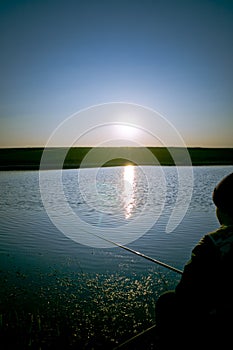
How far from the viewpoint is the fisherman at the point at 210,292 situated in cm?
227

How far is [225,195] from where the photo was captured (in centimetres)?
245

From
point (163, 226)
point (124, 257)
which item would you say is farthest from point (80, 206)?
point (124, 257)

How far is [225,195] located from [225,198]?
29 mm

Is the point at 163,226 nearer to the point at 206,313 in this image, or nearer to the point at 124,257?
the point at 124,257

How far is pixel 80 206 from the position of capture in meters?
18.0

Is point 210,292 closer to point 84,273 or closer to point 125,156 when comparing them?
point 84,273

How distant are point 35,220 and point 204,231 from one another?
7.42 m

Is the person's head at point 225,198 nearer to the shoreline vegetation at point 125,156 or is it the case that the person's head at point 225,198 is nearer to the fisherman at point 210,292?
the fisherman at point 210,292

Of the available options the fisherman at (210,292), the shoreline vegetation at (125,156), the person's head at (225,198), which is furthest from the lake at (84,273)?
the shoreline vegetation at (125,156)

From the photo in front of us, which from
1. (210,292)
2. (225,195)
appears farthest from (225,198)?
(210,292)

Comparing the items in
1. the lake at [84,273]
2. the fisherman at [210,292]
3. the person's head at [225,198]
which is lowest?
the lake at [84,273]

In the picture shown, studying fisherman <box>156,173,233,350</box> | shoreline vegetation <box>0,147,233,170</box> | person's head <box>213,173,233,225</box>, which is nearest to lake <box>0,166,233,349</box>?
fisherman <box>156,173,233,350</box>

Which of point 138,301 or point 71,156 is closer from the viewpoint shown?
point 138,301

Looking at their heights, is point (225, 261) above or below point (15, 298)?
above
